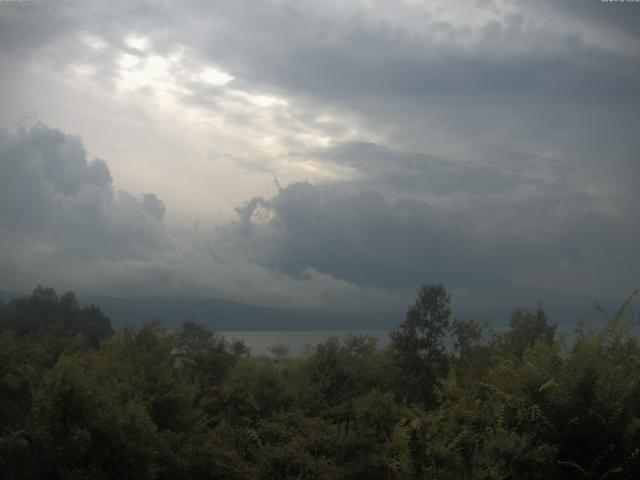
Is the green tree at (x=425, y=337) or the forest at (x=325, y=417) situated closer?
the forest at (x=325, y=417)

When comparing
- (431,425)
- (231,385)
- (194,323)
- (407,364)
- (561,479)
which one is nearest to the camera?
(561,479)

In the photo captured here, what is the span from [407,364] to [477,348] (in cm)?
321

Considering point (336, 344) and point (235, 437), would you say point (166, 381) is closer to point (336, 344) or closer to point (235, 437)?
point (235, 437)

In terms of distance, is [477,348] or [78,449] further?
[477,348]

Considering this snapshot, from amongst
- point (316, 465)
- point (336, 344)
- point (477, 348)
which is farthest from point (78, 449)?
point (477, 348)

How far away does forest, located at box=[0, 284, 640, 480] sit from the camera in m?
8.86

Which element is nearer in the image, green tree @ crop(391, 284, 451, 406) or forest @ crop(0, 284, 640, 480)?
forest @ crop(0, 284, 640, 480)

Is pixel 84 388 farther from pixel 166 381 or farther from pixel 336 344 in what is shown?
pixel 336 344

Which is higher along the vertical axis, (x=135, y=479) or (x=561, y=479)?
(x=561, y=479)

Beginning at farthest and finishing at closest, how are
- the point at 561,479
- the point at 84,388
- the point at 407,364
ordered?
the point at 407,364
the point at 84,388
the point at 561,479

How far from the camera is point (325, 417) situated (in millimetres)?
21094

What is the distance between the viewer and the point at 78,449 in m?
11.4

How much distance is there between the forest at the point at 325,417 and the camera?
8.86 meters

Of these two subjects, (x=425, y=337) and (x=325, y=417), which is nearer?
(x=325, y=417)
